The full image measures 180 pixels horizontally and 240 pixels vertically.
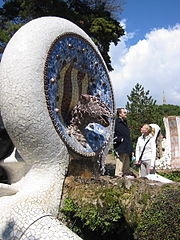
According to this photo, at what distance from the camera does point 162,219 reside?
10.7ft

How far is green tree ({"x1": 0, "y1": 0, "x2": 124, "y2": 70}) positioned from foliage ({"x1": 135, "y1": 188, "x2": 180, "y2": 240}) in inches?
441

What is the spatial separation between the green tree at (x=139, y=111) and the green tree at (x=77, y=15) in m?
1.65

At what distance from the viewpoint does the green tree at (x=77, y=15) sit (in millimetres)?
14020

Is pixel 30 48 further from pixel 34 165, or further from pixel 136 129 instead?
pixel 136 129

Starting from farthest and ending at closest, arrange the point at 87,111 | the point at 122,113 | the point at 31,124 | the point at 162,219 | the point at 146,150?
the point at 122,113 → the point at 146,150 → the point at 87,111 → the point at 31,124 → the point at 162,219

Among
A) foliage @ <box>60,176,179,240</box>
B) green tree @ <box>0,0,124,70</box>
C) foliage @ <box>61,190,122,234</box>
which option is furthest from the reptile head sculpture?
green tree @ <box>0,0,124,70</box>

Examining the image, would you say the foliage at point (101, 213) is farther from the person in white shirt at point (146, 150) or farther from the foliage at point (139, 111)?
the foliage at point (139, 111)

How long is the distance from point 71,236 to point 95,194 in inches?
30.7

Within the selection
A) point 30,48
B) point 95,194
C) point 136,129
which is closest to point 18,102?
point 30,48

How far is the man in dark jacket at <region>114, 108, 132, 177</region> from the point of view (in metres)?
6.10

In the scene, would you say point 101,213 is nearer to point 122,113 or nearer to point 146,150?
point 146,150

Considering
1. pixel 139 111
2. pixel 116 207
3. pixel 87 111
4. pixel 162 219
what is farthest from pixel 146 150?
pixel 139 111

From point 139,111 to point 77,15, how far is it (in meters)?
4.83

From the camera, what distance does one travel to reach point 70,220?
4164 millimetres
